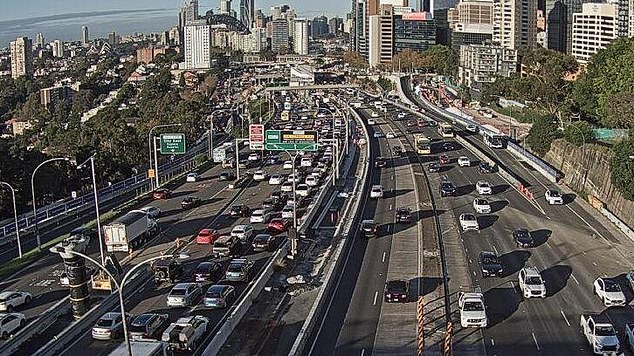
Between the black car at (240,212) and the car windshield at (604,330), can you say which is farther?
the black car at (240,212)

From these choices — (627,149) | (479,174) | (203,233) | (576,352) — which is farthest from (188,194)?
(576,352)

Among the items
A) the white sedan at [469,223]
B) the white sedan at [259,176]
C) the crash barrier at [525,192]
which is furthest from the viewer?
the white sedan at [259,176]

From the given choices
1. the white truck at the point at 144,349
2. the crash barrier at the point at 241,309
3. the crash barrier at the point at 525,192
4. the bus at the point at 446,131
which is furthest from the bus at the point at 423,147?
the white truck at the point at 144,349

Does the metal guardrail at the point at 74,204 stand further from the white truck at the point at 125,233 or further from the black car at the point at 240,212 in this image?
the black car at the point at 240,212

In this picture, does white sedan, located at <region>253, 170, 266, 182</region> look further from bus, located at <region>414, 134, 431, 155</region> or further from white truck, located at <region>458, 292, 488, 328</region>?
white truck, located at <region>458, 292, 488, 328</region>

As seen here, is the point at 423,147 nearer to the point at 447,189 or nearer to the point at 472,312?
the point at 447,189

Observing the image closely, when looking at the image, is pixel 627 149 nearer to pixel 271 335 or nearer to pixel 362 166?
pixel 362 166

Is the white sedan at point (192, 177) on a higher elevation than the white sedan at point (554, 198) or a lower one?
higher
